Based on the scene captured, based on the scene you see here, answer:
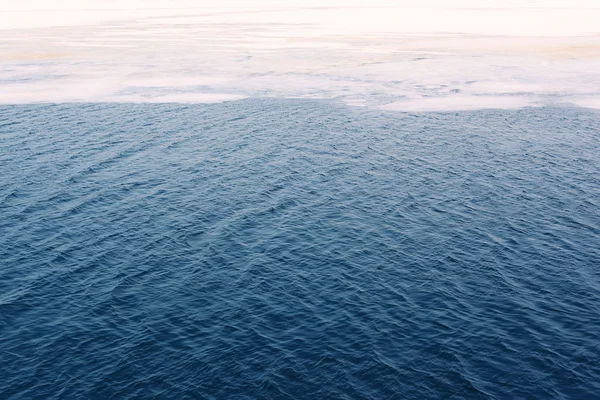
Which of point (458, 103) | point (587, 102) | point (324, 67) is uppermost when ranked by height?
point (324, 67)

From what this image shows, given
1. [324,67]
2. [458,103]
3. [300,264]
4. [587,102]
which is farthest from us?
[324,67]

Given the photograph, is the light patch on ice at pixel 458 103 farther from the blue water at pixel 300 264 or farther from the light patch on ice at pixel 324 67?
the blue water at pixel 300 264

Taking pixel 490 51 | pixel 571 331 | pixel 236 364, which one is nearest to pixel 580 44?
pixel 490 51

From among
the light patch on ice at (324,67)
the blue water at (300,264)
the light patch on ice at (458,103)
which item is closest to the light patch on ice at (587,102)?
the light patch on ice at (324,67)

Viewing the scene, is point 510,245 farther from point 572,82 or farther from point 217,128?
point 572,82

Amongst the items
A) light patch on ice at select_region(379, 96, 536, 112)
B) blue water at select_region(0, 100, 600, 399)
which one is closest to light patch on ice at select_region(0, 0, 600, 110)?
light patch on ice at select_region(379, 96, 536, 112)

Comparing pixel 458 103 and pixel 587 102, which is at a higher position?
pixel 458 103

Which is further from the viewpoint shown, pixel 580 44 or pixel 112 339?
pixel 580 44

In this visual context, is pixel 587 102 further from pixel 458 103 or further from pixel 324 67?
pixel 324 67

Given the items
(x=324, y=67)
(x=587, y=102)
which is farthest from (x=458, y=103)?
(x=324, y=67)
